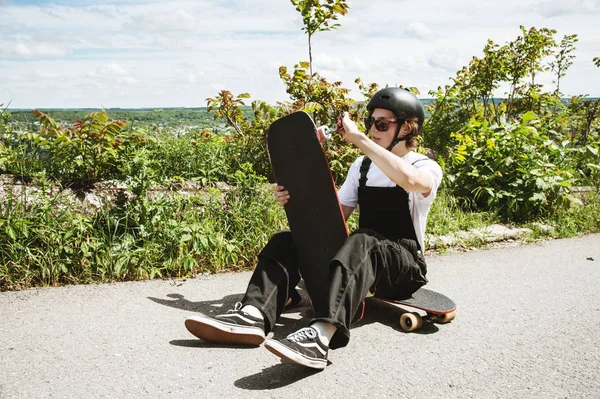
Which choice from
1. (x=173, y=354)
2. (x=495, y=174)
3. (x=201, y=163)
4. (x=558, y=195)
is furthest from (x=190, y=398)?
(x=558, y=195)

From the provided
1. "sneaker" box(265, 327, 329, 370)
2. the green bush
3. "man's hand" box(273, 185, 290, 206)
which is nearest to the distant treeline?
the green bush

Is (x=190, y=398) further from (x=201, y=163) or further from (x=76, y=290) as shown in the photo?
(x=201, y=163)

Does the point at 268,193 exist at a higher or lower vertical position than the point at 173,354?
higher

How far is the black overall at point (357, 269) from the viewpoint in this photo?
2703 millimetres

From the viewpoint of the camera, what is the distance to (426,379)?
255cm

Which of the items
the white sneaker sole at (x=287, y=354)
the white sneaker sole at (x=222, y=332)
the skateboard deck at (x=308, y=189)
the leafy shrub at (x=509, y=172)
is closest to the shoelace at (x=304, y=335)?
the white sneaker sole at (x=287, y=354)

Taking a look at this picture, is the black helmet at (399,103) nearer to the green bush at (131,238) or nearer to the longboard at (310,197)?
the longboard at (310,197)

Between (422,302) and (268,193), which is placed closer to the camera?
(422,302)

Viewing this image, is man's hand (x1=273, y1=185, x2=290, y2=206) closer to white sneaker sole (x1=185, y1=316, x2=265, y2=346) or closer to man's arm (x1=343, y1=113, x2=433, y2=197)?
man's arm (x1=343, y1=113, x2=433, y2=197)

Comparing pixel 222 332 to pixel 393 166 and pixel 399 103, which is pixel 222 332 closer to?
pixel 393 166

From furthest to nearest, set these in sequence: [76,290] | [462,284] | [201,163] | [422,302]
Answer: [201,163] < [462,284] < [76,290] < [422,302]

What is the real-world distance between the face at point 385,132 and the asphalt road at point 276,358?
1.18 m

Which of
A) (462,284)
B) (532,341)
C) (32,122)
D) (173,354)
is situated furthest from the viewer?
(32,122)

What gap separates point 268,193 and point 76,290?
1866 mm
